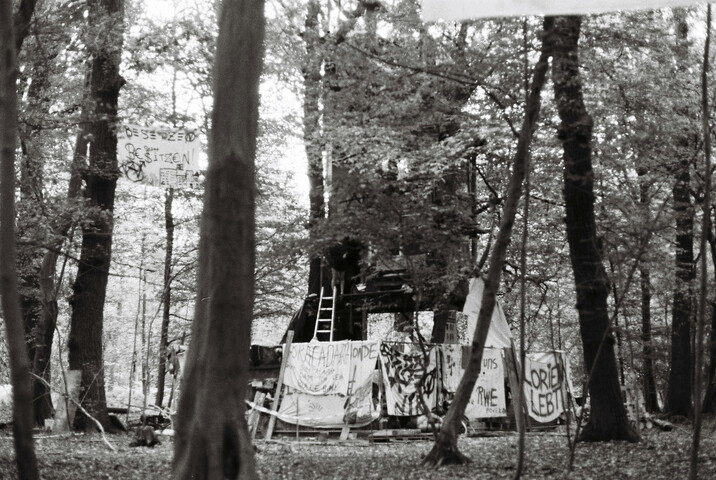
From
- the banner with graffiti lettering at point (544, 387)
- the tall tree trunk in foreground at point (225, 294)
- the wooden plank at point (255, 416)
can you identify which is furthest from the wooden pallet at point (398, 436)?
the tall tree trunk in foreground at point (225, 294)

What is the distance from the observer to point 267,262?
19.2 meters

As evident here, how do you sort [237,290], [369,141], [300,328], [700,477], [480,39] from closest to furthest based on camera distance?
1. [237,290]
2. [700,477]
3. [480,39]
4. [369,141]
5. [300,328]

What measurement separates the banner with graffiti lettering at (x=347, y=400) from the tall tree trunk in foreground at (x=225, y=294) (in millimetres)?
11230

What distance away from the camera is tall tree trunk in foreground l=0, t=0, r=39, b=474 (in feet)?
18.5

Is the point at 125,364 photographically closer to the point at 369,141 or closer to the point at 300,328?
the point at 300,328

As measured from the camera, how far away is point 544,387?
65.7 ft

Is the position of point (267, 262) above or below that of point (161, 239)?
below

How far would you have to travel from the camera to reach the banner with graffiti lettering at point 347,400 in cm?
1747

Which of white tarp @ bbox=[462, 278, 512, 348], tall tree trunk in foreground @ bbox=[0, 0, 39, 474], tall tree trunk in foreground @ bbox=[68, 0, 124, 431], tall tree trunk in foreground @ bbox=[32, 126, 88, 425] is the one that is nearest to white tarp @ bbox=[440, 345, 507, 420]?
white tarp @ bbox=[462, 278, 512, 348]

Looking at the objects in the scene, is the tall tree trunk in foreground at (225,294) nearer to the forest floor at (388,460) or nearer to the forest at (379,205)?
the forest at (379,205)

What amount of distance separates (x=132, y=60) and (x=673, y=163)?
10.3m

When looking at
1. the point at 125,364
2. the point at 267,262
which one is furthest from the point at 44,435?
the point at 125,364

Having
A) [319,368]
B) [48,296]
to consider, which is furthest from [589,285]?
[48,296]

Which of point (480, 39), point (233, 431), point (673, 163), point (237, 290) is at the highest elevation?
point (480, 39)
